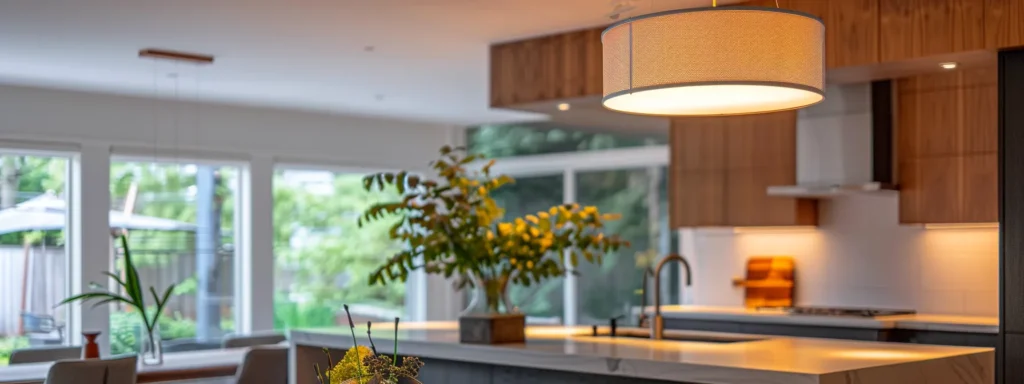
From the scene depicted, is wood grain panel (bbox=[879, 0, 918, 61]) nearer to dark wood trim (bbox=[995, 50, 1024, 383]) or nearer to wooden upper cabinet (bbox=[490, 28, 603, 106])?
dark wood trim (bbox=[995, 50, 1024, 383])

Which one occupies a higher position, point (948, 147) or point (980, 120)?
point (980, 120)

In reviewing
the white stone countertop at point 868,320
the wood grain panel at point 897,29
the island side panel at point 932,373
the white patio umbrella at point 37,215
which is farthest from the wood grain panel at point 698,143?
the white patio umbrella at point 37,215

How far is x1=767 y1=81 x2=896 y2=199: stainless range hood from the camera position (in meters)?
6.03

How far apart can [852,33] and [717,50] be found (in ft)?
8.70

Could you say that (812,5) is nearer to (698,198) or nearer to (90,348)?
(698,198)

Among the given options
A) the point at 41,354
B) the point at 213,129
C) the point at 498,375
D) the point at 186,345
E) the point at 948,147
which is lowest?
the point at 186,345

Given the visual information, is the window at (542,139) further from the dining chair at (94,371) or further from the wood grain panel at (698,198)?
the dining chair at (94,371)

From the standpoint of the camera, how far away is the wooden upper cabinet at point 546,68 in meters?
5.98

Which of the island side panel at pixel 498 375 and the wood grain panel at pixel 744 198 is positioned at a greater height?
the wood grain panel at pixel 744 198

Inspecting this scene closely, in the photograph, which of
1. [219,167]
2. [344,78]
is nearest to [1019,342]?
[344,78]

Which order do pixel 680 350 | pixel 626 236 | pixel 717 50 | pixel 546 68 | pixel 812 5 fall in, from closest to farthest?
pixel 717 50 → pixel 680 350 → pixel 812 5 → pixel 546 68 → pixel 626 236

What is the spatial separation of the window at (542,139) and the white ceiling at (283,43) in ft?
4.46

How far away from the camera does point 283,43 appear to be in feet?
20.9

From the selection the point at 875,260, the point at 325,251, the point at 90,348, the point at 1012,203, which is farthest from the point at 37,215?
the point at 1012,203
